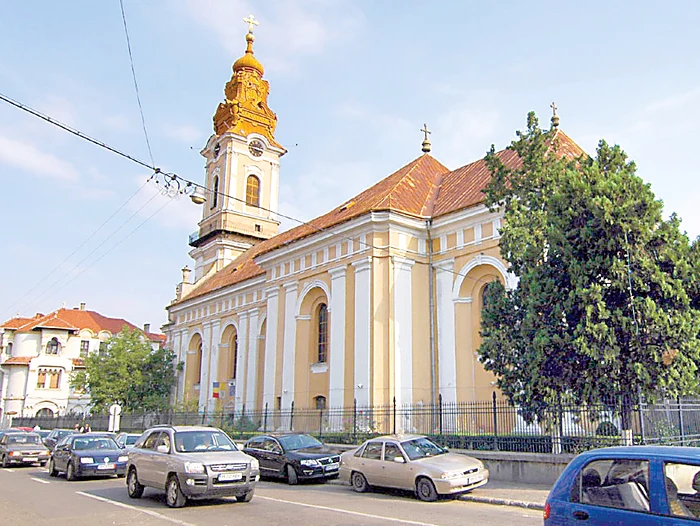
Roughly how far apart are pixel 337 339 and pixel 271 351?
18.7 feet

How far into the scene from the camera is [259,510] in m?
11.6

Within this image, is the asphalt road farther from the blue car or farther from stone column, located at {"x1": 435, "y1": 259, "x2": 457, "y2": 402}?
stone column, located at {"x1": 435, "y1": 259, "x2": 457, "y2": 402}

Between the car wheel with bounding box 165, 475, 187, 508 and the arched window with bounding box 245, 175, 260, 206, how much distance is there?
38372 millimetres

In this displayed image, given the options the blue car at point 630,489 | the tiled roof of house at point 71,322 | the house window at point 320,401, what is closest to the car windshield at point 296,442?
the house window at point 320,401

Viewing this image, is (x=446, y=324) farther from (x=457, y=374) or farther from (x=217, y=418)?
(x=217, y=418)

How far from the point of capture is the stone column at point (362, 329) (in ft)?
81.6

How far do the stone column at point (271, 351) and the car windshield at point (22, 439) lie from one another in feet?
33.6

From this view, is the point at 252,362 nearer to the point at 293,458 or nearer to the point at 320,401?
the point at 320,401

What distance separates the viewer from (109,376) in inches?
1713

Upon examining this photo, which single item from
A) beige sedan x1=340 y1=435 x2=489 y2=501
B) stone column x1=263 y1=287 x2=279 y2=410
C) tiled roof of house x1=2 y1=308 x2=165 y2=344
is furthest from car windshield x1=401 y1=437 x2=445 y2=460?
tiled roof of house x1=2 y1=308 x2=165 y2=344

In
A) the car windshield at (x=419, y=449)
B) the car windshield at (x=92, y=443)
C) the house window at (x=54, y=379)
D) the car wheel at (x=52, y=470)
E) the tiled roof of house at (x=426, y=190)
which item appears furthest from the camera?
the house window at (x=54, y=379)

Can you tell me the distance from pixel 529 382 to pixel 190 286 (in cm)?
3751

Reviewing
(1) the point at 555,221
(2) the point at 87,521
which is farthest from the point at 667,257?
(2) the point at 87,521

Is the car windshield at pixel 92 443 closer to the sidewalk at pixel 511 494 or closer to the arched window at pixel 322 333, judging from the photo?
the sidewalk at pixel 511 494
